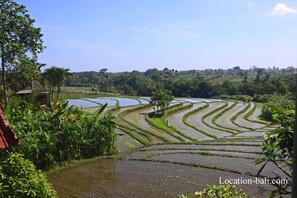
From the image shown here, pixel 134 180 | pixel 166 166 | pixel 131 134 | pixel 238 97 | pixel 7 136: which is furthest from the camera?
pixel 238 97

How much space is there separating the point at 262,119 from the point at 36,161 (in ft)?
94.5

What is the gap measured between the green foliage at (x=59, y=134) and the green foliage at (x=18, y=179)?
8266 millimetres

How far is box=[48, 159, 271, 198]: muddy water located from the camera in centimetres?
1145

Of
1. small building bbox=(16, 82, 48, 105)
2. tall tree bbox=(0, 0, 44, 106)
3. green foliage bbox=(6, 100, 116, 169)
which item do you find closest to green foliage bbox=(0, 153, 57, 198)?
green foliage bbox=(6, 100, 116, 169)

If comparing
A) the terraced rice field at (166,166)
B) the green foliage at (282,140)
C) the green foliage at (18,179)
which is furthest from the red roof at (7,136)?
the terraced rice field at (166,166)

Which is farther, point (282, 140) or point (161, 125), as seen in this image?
point (161, 125)

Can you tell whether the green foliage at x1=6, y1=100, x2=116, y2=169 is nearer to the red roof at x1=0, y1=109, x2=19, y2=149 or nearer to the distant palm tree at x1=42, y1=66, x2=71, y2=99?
the red roof at x1=0, y1=109, x2=19, y2=149

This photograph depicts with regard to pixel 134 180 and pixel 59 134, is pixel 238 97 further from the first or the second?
pixel 134 180

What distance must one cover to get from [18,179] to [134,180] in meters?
8.23

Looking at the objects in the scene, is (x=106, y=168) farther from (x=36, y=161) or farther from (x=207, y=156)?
(x=207, y=156)

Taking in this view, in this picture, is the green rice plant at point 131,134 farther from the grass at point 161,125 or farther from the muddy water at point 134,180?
the muddy water at point 134,180

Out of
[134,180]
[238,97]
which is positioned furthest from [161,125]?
[238,97]

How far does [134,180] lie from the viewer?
12938 mm

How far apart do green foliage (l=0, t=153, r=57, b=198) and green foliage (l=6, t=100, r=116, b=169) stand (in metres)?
8.27
